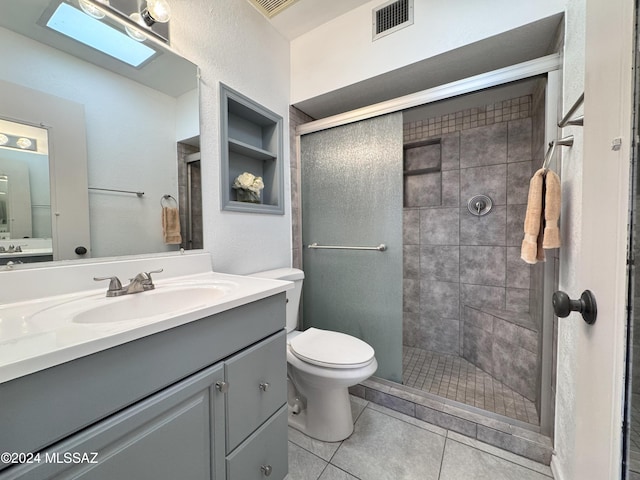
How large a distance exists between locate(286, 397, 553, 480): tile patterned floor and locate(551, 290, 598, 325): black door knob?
106 centimetres

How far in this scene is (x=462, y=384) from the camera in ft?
5.63

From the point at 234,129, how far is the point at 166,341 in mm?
1349

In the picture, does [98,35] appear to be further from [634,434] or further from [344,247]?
[634,434]

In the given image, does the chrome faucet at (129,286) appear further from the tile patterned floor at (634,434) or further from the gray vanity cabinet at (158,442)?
the tile patterned floor at (634,434)

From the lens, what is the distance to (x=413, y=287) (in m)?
2.31

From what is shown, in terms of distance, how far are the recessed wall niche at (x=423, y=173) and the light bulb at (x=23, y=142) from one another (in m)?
2.31

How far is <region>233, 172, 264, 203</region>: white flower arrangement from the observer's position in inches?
61.0

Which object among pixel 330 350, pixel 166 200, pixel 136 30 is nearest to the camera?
pixel 136 30

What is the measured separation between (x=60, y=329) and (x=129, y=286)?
1.23ft

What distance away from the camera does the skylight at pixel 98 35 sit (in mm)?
911

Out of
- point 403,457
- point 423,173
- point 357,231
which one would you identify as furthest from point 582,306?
point 423,173

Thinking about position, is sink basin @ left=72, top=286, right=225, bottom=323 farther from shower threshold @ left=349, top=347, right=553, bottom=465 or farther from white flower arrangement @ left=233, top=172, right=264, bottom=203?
shower threshold @ left=349, top=347, right=553, bottom=465

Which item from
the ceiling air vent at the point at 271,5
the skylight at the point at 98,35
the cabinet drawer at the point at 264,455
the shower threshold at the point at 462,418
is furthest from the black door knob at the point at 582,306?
the ceiling air vent at the point at 271,5

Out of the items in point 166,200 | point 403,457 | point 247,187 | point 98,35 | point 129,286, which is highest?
point 98,35
